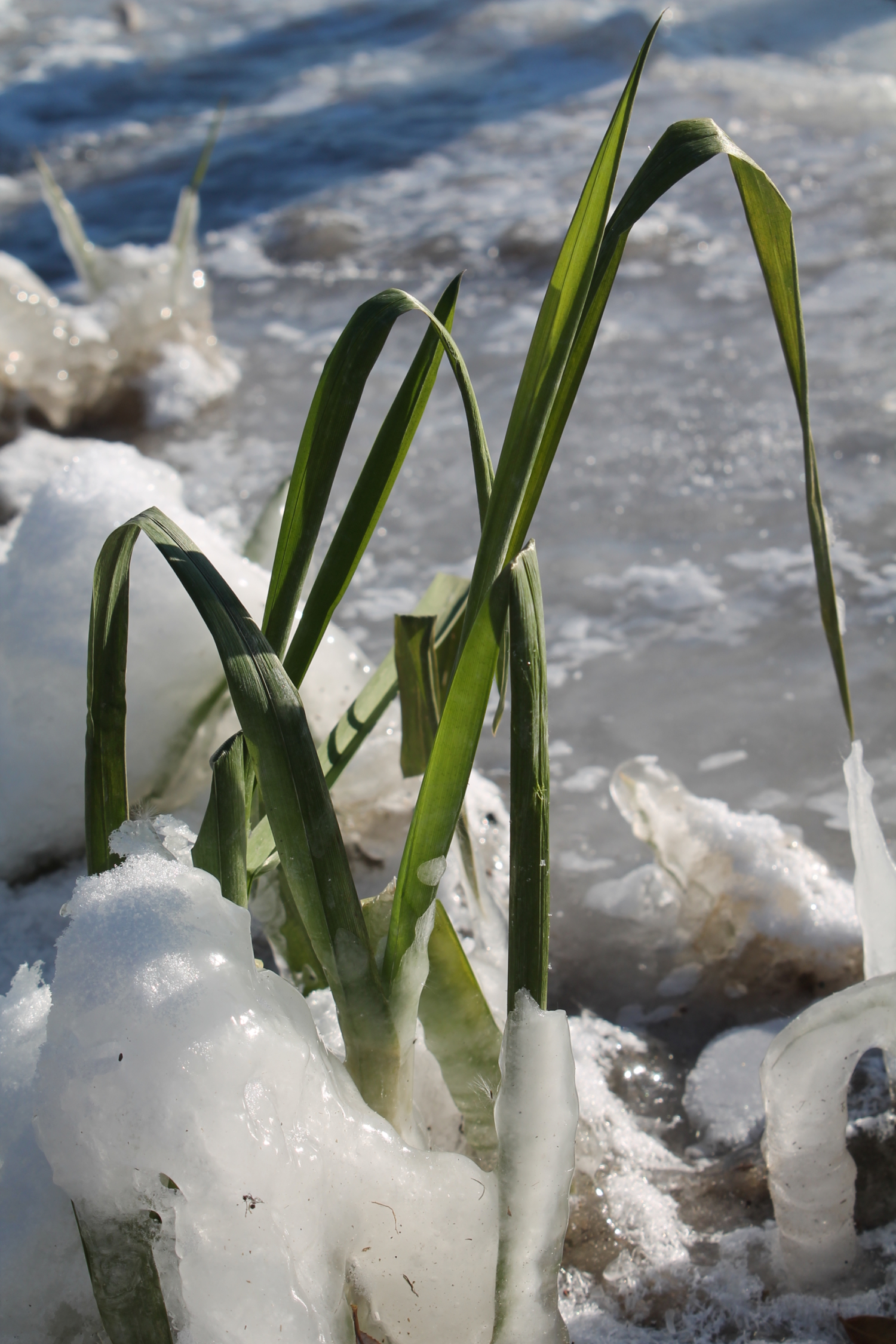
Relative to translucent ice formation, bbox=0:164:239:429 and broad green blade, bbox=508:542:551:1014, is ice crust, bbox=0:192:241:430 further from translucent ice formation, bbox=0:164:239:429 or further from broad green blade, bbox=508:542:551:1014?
broad green blade, bbox=508:542:551:1014

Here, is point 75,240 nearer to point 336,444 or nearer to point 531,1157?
point 336,444

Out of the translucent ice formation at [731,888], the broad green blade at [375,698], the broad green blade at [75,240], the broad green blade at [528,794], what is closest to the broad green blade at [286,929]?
the broad green blade at [375,698]

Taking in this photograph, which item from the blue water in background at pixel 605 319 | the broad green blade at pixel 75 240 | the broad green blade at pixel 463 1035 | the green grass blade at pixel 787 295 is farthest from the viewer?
the broad green blade at pixel 75 240

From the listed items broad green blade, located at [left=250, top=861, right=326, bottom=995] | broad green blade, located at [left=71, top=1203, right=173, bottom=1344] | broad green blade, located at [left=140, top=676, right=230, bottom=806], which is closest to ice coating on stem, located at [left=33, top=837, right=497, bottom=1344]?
broad green blade, located at [left=71, top=1203, right=173, bottom=1344]

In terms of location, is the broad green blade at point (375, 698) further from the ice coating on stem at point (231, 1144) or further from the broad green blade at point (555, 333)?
the broad green blade at point (555, 333)

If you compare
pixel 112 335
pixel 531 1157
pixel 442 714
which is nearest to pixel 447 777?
pixel 442 714

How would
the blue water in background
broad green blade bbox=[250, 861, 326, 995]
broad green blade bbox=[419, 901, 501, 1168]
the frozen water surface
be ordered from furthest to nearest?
the blue water in background → the frozen water surface → broad green blade bbox=[250, 861, 326, 995] → broad green blade bbox=[419, 901, 501, 1168]
